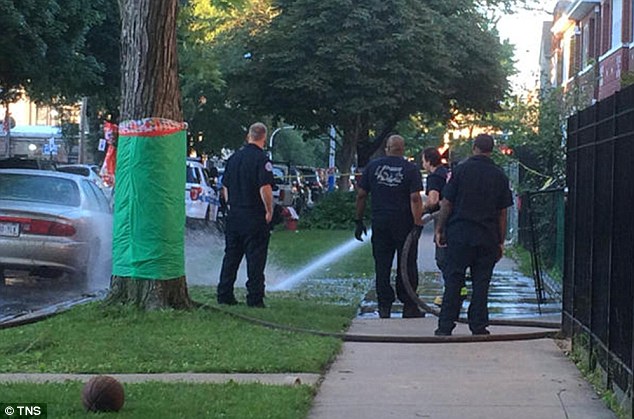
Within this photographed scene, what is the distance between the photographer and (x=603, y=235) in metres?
6.87

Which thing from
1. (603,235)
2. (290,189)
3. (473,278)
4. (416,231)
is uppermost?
(290,189)

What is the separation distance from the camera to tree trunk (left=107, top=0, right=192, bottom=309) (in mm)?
9633

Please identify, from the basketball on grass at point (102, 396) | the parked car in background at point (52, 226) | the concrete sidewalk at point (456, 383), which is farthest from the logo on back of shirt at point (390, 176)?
the basketball on grass at point (102, 396)

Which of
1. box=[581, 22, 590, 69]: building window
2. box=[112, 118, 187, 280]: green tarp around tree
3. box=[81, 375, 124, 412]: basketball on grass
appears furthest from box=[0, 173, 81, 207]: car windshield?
box=[581, 22, 590, 69]: building window

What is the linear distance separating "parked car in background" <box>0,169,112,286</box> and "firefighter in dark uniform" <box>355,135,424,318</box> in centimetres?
428

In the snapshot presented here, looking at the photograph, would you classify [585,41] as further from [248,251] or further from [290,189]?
[248,251]

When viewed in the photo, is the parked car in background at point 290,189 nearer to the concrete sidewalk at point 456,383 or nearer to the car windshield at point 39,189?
the car windshield at point 39,189

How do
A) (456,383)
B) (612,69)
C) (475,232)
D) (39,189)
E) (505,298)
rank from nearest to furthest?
1. (456,383)
2. (475,232)
3. (505,298)
4. (39,189)
5. (612,69)

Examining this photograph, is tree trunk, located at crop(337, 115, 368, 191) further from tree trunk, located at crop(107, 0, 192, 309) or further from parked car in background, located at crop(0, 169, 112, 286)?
tree trunk, located at crop(107, 0, 192, 309)

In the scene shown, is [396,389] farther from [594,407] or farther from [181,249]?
[181,249]

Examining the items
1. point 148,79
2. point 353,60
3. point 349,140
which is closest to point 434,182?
point 148,79

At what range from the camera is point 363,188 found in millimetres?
10688

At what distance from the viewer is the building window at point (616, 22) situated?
27388mm

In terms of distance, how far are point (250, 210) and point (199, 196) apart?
17.1 meters
